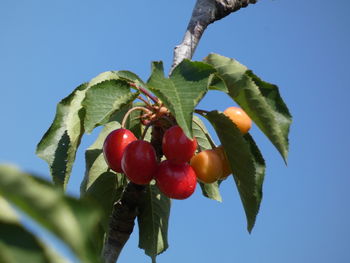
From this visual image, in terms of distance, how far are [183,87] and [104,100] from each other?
0.32 m

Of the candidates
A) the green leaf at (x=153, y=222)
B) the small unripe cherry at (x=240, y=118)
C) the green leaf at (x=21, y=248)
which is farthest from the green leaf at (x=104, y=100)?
the green leaf at (x=21, y=248)

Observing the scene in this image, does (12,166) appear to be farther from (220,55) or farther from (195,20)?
(195,20)

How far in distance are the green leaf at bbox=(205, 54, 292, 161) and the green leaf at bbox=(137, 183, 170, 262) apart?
2.57 ft

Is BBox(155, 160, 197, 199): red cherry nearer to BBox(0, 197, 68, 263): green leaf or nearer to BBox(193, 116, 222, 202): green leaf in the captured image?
BBox(193, 116, 222, 202): green leaf

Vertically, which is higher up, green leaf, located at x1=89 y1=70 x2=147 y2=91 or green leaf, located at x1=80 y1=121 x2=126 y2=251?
green leaf, located at x1=89 y1=70 x2=147 y2=91

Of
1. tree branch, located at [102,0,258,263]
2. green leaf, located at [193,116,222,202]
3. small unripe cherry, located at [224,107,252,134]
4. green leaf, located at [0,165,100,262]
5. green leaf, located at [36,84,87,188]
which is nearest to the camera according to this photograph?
green leaf, located at [0,165,100,262]

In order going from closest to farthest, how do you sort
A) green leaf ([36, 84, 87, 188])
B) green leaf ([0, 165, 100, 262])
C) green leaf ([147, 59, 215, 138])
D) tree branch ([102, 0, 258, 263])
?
1. green leaf ([0, 165, 100, 262])
2. green leaf ([147, 59, 215, 138])
3. green leaf ([36, 84, 87, 188])
4. tree branch ([102, 0, 258, 263])

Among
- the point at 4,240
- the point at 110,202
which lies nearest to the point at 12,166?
the point at 4,240

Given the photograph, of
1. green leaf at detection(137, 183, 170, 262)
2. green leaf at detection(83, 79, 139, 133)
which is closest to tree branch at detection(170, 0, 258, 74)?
green leaf at detection(83, 79, 139, 133)

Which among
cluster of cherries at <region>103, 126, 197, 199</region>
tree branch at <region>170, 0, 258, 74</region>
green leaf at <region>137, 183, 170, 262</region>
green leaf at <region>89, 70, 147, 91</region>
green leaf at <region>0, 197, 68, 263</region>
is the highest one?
tree branch at <region>170, 0, 258, 74</region>

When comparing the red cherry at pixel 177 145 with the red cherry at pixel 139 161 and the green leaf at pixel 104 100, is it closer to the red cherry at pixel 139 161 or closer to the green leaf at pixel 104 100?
the red cherry at pixel 139 161

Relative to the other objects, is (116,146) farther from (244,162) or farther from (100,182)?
(244,162)

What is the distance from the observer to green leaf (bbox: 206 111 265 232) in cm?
196

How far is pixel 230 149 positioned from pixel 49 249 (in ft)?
4.71
